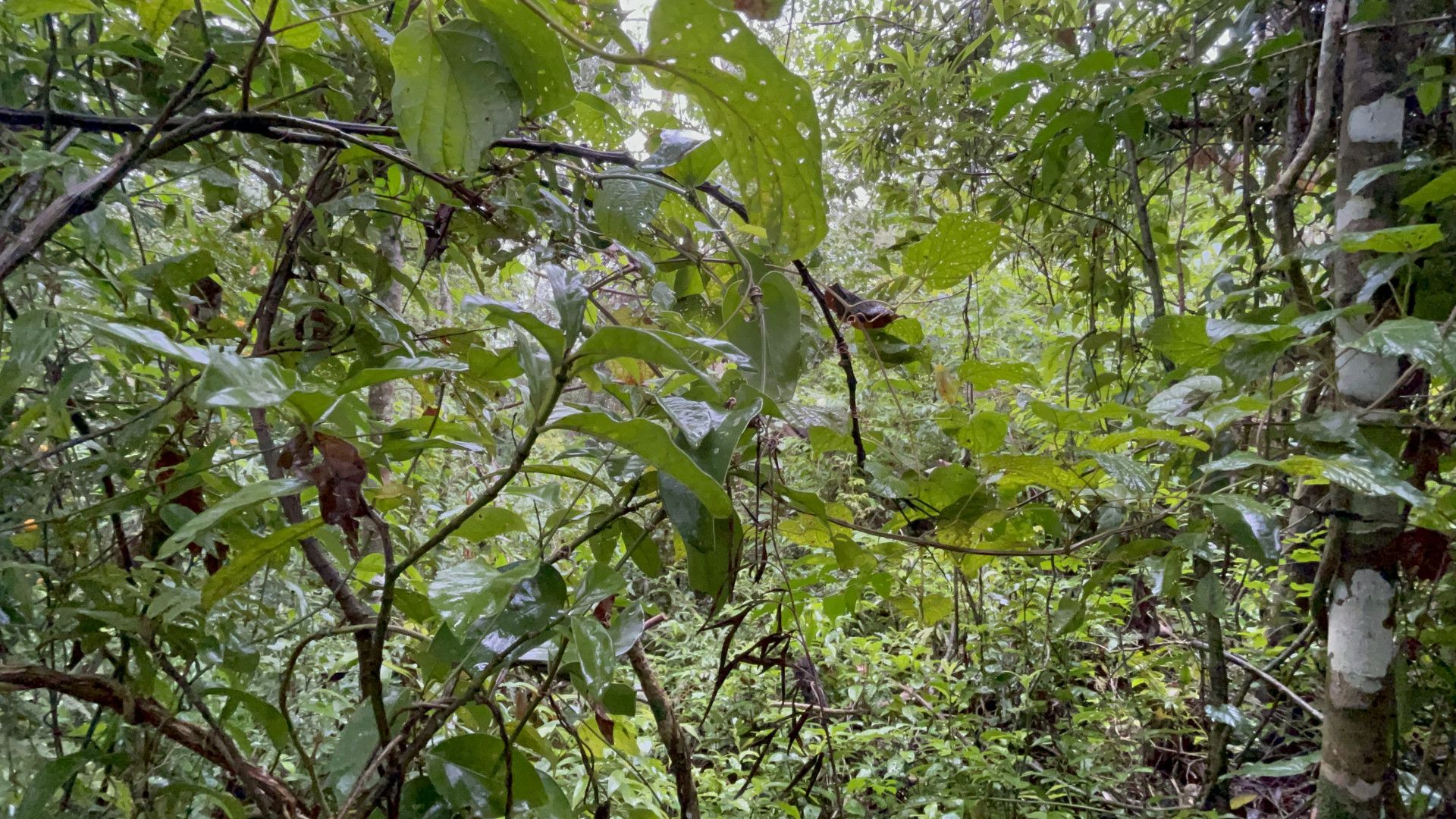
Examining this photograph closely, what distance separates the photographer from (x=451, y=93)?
1.08ft

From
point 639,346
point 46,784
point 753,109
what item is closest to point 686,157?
point 753,109

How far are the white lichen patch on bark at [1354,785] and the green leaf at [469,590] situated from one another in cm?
95

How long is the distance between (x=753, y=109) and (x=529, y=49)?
0.38 ft

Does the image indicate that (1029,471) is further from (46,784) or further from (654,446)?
(46,784)

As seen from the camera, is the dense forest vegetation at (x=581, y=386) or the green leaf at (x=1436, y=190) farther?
the green leaf at (x=1436, y=190)

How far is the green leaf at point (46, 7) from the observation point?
401mm

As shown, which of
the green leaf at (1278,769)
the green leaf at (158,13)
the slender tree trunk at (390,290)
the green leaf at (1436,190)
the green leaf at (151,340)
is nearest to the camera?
the green leaf at (151,340)

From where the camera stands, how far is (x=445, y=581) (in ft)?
1.01

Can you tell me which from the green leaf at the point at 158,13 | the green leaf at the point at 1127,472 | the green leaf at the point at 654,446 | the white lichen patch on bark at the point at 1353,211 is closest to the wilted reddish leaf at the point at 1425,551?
the white lichen patch on bark at the point at 1353,211

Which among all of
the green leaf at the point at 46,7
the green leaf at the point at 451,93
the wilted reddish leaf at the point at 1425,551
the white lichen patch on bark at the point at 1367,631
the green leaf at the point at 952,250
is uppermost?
the green leaf at the point at 46,7

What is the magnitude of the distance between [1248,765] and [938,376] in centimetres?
81

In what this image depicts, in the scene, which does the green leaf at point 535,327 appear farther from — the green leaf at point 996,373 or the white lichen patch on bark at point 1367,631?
the white lichen patch on bark at point 1367,631

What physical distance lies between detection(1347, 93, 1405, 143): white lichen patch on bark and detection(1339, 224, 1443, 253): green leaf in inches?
11.3

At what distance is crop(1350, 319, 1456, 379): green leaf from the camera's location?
48cm
